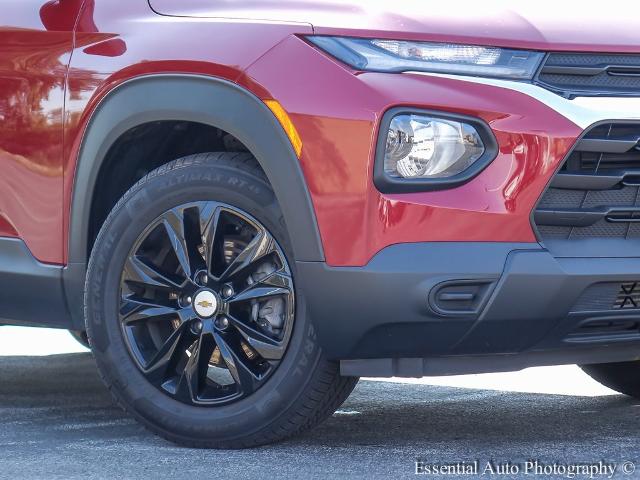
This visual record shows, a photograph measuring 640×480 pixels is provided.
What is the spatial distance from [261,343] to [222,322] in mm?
141

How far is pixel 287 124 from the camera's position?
3727mm

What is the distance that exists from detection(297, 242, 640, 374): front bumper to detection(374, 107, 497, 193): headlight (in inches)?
6.6

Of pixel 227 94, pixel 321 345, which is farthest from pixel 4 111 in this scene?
pixel 321 345

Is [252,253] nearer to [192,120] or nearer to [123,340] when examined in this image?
[192,120]

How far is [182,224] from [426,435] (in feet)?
3.30

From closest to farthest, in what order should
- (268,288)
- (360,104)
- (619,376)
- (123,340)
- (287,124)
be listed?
(360,104) → (287,124) → (268,288) → (123,340) → (619,376)

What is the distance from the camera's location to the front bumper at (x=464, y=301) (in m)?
3.61

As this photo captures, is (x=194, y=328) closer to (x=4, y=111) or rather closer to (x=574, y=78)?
(x=4, y=111)

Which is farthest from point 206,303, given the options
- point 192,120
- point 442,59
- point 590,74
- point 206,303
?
point 590,74

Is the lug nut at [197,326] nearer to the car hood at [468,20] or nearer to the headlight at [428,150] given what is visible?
the headlight at [428,150]

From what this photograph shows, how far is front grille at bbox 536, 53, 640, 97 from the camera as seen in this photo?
3674mm

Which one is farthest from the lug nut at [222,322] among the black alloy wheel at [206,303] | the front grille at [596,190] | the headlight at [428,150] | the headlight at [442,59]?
the front grille at [596,190]

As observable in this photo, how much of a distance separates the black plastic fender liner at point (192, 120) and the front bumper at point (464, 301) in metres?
0.16

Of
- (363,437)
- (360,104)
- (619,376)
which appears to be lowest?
(619,376)
